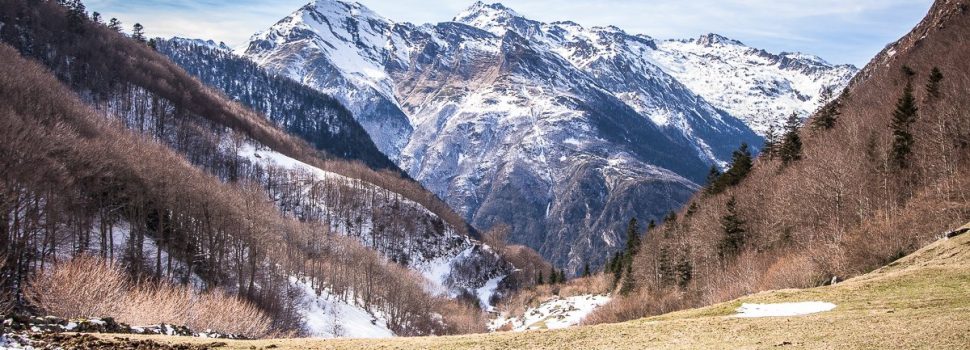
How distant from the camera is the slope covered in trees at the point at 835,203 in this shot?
161 ft

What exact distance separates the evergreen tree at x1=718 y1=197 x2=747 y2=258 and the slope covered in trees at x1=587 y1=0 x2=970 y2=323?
0.14m

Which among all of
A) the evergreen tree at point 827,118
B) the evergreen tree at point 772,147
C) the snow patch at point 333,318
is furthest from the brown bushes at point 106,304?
the evergreen tree at point 827,118

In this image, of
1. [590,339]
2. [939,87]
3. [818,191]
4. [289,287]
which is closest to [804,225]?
[818,191]

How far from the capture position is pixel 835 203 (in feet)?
223

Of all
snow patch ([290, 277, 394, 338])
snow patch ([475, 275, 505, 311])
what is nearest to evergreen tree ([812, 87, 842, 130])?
snow patch ([290, 277, 394, 338])

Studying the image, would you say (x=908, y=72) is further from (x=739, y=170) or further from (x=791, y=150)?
(x=739, y=170)

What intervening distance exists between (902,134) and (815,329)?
5814cm

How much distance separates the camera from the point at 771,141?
368ft

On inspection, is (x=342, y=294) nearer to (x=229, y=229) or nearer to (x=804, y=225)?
(x=229, y=229)

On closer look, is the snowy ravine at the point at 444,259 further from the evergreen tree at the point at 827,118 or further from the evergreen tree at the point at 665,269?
the evergreen tree at the point at 827,118

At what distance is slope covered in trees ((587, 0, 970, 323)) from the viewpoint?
4906cm

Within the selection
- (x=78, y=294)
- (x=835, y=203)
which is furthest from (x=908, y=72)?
(x=78, y=294)

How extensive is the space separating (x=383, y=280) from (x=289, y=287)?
25.1 metres

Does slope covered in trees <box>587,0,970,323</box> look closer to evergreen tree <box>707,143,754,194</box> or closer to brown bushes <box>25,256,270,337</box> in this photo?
evergreen tree <box>707,143,754,194</box>
